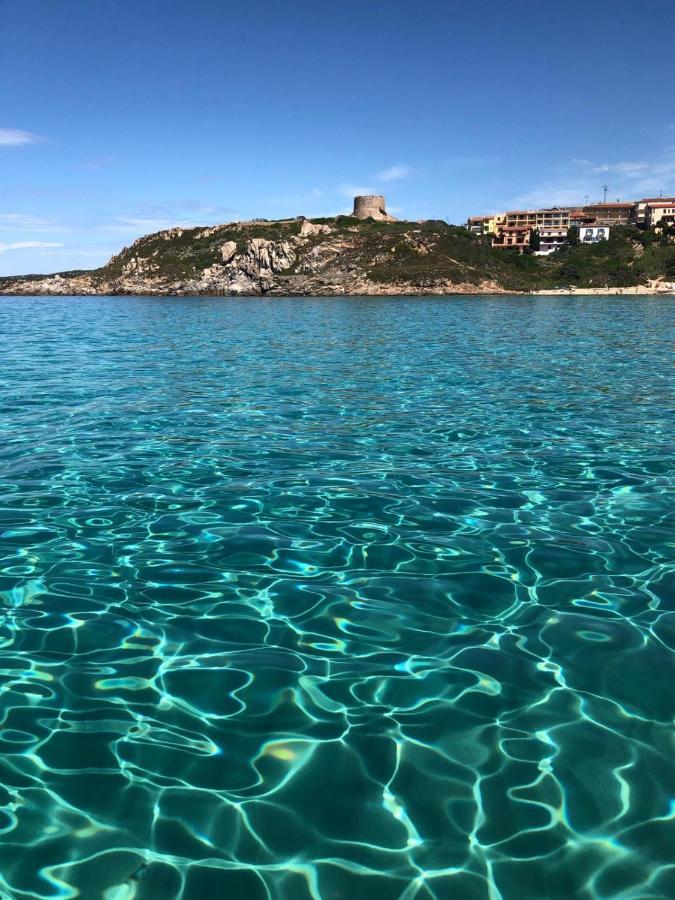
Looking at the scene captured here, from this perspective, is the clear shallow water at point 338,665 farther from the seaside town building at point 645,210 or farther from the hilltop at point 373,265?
the seaside town building at point 645,210

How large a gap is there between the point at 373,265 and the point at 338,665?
12132cm

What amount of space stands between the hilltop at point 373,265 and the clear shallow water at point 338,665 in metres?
104

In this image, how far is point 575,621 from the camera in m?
5.41

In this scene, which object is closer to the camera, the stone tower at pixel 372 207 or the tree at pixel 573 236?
the tree at pixel 573 236

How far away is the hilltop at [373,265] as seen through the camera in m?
113

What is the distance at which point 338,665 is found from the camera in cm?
480

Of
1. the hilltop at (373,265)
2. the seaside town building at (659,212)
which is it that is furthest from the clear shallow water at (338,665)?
the seaside town building at (659,212)

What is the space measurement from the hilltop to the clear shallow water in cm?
10375

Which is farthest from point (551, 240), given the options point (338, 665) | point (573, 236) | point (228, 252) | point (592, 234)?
point (338, 665)

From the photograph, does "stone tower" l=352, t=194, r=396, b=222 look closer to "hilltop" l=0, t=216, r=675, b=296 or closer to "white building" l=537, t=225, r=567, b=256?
"hilltop" l=0, t=216, r=675, b=296

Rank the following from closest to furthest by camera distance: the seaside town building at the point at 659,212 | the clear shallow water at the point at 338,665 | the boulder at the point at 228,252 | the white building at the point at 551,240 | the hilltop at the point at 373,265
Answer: the clear shallow water at the point at 338,665
the hilltop at the point at 373,265
the boulder at the point at 228,252
the white building at the point at 551,240
the seaside town building at the point at 659,212

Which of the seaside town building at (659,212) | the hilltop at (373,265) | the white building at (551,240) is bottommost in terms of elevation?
the hilltop at (373,265)

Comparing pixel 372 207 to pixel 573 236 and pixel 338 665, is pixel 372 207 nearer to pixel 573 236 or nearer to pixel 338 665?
pixel 573 236

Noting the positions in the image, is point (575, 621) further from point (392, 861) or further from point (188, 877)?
point (188, 877)
